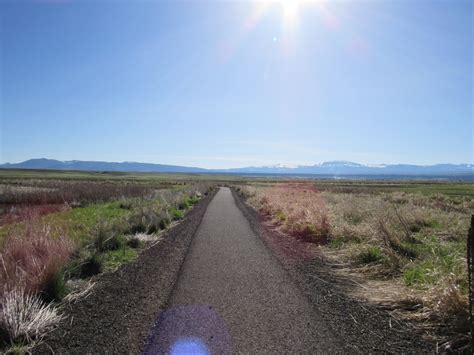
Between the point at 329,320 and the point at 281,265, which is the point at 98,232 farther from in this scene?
the point at 329,320

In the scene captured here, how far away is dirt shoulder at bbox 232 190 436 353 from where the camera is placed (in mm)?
4293

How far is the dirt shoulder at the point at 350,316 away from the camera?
4.29 metres

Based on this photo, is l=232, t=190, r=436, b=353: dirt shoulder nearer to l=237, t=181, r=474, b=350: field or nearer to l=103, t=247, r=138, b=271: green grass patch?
l=237, t=181, r=474, b=350: field

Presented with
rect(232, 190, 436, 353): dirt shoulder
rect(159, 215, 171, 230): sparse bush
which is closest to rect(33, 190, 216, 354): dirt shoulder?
rect(232, 190, 436, 353): dirt shoulder

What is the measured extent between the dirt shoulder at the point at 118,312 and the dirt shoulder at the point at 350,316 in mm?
2804

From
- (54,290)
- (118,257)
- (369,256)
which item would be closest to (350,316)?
(369,256)

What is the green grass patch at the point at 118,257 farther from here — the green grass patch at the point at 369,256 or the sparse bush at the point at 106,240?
the green grass patch at the point at 369,256

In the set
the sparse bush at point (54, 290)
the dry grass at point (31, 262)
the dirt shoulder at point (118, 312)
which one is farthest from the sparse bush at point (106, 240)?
the sparse bush at point (54, 290)

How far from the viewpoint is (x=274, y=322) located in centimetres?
494

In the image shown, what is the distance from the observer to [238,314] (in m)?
5.22

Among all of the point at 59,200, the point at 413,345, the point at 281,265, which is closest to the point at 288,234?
the point at 281,265

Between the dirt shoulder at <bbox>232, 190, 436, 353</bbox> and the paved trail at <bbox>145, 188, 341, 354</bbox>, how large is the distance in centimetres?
24

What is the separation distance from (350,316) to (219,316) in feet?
7.06

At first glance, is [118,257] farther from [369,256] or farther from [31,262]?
[369,256]
